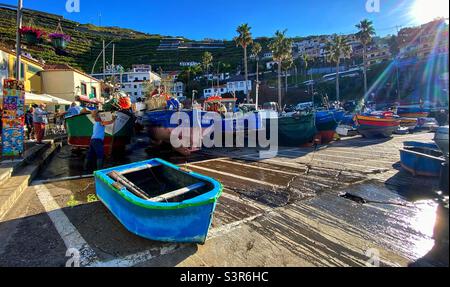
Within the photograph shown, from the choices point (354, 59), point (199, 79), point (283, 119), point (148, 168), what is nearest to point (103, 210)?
point (148, 168)

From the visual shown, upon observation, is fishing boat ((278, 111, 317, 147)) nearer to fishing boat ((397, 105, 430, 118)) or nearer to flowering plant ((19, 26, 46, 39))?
flowering plant ((19, 26, 46, 39))

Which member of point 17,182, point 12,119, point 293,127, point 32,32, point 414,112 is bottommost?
point 17,182

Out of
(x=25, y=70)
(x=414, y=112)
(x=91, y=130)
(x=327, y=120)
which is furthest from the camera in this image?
(x=414, y=112)

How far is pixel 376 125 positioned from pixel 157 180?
48.9ft

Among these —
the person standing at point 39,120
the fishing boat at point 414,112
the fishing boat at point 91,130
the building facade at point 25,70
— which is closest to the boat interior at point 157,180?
the fishing boat at point 91,130

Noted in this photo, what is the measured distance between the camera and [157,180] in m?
5.79

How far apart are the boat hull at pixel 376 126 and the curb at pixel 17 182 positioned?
16846mm

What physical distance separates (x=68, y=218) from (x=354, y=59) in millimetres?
100449

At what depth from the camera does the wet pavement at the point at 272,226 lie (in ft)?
11.0

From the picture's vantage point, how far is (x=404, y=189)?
20.7ft

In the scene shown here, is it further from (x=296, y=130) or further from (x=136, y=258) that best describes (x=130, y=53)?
(x=136, y=258)

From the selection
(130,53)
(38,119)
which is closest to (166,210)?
(38,119)

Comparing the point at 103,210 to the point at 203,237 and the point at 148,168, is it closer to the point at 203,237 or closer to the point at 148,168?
the point at 148,168

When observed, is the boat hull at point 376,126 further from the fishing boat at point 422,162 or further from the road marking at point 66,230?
the road marking at point 66,230
